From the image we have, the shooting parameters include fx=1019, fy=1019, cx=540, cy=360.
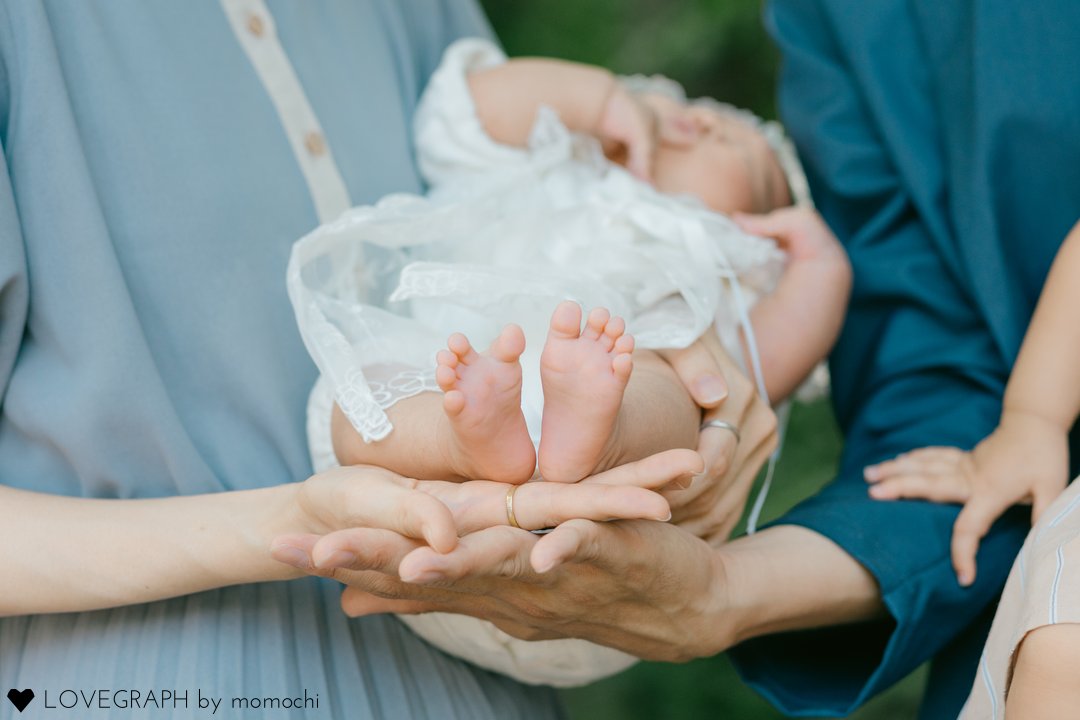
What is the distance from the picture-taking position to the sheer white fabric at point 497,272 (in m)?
1.10

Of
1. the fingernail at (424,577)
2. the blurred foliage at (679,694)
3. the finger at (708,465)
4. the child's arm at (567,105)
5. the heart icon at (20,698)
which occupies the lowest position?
the blurred foliage at (679,694)

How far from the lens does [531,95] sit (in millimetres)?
1535

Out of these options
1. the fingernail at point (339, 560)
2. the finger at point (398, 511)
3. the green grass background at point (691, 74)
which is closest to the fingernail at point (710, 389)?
the finger at point (398, 511)

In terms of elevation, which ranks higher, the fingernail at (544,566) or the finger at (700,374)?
the fingernail at (544,566)

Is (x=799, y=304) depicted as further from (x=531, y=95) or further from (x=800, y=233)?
(x=531, y=95)

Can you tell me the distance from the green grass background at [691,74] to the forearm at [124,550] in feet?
5.98

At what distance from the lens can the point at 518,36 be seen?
123 inches

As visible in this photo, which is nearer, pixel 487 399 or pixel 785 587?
pixel 487 399

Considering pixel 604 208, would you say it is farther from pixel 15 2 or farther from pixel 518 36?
pixel 518 36

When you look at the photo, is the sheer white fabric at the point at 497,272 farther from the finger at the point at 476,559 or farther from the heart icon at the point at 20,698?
the heart icon at the point at 20,698

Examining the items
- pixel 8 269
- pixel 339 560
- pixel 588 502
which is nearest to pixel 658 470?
pixel 588 502

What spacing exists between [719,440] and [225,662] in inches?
23.2

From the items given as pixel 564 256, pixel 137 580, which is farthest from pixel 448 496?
pixel 564 256

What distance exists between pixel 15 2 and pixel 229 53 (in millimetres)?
259
